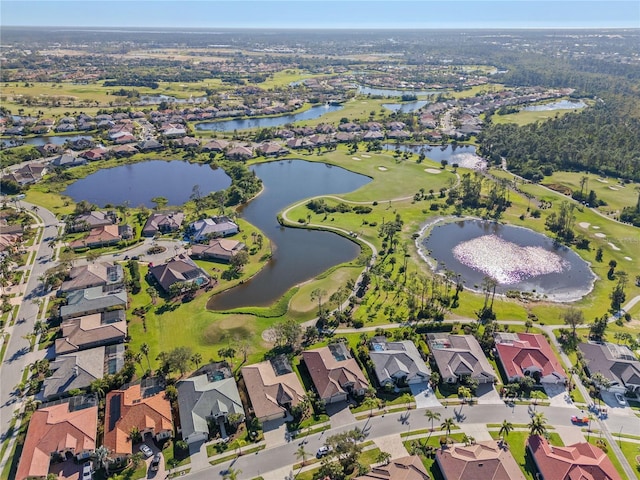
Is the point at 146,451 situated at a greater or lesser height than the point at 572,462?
lesser

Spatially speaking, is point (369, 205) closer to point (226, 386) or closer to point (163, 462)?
point (226, 386)

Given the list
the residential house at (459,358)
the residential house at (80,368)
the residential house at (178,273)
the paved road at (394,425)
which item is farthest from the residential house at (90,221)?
the residential house at (459,358)

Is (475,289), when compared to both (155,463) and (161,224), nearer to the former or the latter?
(155,463)

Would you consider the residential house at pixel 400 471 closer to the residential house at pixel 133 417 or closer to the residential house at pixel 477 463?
the residential house at pixel 477 463

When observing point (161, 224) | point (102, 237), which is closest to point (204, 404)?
point (102, 237)

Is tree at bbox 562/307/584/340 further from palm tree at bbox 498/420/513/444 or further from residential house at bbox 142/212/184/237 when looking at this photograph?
residential house at bbox 142/212/184/237

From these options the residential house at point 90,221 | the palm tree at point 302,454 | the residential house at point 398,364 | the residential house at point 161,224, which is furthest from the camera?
the residential house at point 161,224
